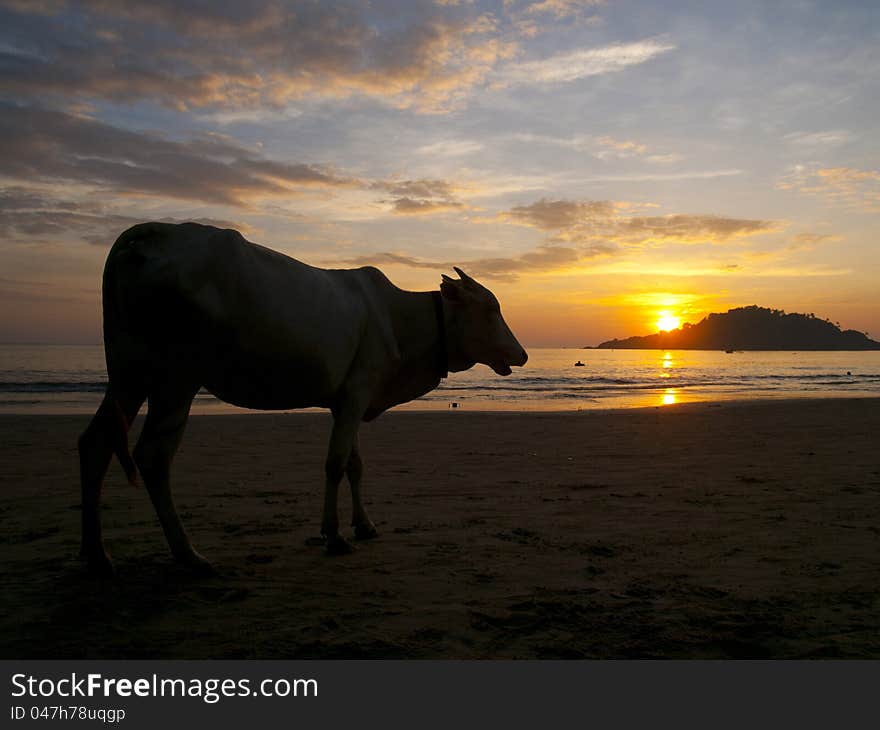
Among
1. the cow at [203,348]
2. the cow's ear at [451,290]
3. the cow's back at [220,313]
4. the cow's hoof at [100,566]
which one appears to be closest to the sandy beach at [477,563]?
the cow's hoof at [100,566]

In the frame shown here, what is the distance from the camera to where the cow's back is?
173 inches

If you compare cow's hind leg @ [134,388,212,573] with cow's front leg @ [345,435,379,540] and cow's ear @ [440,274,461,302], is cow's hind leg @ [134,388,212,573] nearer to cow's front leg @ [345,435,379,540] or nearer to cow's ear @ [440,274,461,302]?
cow's front leg @ [345,435,379,540]

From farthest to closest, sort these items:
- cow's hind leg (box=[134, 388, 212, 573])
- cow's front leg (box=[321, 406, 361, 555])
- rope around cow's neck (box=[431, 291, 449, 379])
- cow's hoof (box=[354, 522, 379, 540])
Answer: rope around cow's neck (box=[431, 291, 449, 379]) → cow's hoof (box=[354, 522, 379, 540]) → cow's front leg (box=[321, 406, 361, 555]) → cow's hind leg (box=[134, 388, 212, 573])

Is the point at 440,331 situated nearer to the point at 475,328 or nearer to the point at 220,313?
the point at 475,328

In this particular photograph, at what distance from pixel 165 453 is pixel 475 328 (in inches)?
106

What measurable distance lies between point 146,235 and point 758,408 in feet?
68.8

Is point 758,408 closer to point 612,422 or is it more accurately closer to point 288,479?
point 612,422

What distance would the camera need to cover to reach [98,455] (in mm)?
4652

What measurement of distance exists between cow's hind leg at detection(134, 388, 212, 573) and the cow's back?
20cm

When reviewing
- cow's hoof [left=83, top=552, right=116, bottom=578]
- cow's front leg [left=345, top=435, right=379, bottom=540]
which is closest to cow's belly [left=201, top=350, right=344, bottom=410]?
cow's front leg [left=345, top=435, right=379, bottom=540]

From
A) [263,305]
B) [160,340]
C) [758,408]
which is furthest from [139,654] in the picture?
[758,408]

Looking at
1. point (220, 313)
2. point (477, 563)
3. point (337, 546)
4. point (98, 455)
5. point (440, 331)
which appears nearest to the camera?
point (220, 313)

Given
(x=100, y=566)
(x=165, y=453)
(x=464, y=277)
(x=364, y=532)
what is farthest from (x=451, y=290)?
(x=100, y=566)

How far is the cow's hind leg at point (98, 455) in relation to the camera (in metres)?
4.57
